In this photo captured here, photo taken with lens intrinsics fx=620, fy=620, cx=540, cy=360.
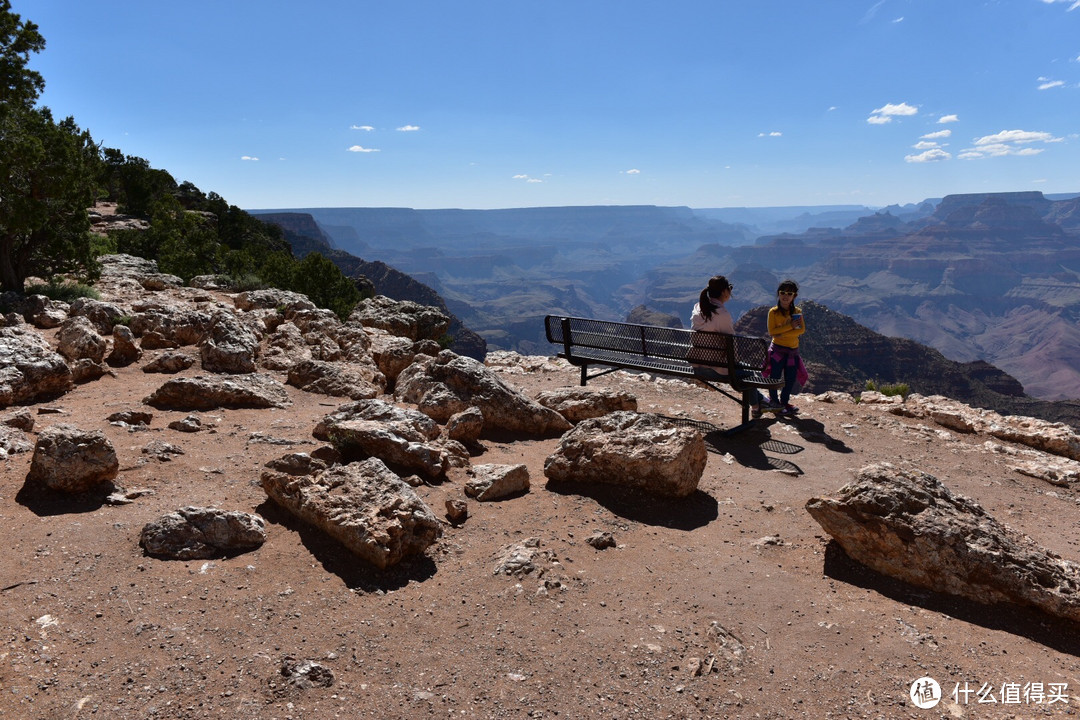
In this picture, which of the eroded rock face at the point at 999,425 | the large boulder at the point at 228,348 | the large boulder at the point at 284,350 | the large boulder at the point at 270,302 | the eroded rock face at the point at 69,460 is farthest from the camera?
the large boulder at the point at 270,302

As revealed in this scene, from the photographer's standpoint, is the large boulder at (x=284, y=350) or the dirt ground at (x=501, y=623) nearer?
the dirt ground at (x=501, y=623)

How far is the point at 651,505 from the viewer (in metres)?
6.14

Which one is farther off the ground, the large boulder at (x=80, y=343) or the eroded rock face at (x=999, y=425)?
the large boulder at (x=80, y=343)

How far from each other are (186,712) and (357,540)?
1620 millimetres

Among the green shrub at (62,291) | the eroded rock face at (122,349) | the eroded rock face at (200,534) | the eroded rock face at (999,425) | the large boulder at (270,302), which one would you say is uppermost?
the green shrub at (62,291)

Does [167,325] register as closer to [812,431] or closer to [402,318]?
[402,318]

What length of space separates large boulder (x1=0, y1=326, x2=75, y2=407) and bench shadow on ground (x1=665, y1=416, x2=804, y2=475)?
8.21 metres

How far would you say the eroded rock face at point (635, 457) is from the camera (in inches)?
243

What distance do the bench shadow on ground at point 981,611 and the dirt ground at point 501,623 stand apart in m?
0.02

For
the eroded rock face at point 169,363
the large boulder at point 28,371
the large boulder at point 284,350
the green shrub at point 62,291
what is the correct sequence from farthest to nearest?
the green shrub at point 62,291
the large boulder at point 284,350
the eroded rock face at point 169,363
the large boulder at point 28,371

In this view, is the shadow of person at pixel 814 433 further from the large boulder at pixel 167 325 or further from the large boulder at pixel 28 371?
the large boulder at pixel 28 371

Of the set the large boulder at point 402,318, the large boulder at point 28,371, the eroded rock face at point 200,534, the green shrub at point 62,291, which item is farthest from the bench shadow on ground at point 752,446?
the green shrub at point 62,291

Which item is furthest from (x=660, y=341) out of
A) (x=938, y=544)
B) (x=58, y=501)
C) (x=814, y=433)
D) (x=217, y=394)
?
(x=58, y=501)

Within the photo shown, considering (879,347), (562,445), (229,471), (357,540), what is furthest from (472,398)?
(879,347)
